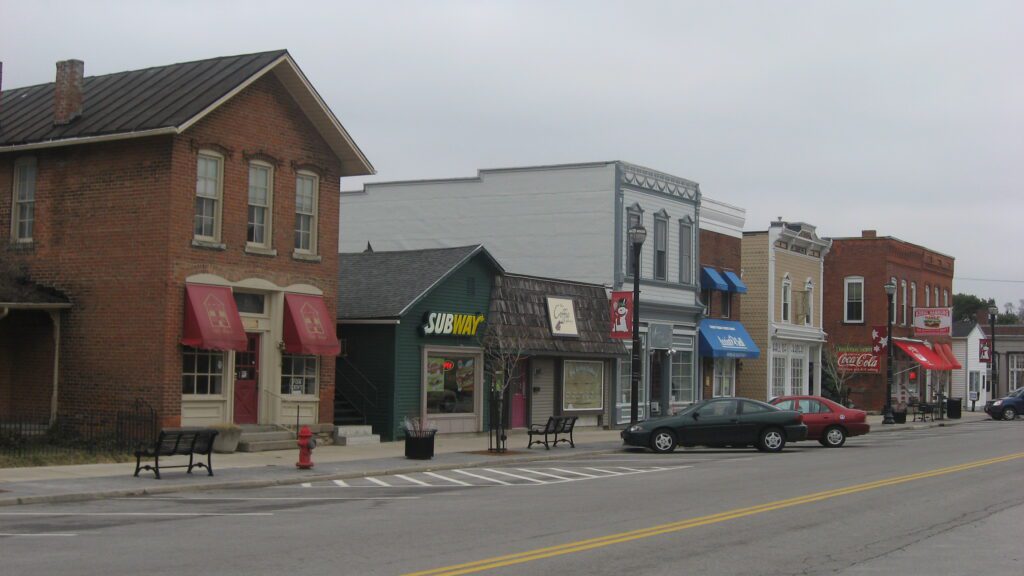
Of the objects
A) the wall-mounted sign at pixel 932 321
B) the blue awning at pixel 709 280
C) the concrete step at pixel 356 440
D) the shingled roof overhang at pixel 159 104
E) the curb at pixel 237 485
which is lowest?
the curb at pixel 237 485

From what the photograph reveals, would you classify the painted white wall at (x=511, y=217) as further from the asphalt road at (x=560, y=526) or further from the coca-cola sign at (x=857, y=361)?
the coca-cola sign at (x=857, y=361)

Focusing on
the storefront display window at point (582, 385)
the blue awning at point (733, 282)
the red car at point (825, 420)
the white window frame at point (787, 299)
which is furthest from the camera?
the white window frame at point (787, 299)

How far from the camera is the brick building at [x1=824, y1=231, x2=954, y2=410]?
195ft

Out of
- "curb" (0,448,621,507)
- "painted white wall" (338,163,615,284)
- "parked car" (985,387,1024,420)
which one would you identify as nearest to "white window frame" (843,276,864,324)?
"parked car" (985,387,1024,420)

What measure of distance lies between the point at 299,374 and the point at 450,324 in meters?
4.73

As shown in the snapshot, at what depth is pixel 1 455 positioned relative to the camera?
22.4m

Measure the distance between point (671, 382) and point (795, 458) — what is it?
49.3ft

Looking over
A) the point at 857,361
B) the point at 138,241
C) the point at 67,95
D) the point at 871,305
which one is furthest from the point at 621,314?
the point at 871,305

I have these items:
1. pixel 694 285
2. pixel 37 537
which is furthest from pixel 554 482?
pixel 694 285

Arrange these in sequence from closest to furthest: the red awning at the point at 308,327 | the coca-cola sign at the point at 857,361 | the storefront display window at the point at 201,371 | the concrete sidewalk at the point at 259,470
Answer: the concrete sidewalk at the point at 259,470, the storefront display window at the point at 201,371, the red awning at the point at 308,327, the coca-cola sign at the point at 857,361

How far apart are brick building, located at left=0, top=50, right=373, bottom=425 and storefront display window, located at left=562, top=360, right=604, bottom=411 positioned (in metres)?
9.63

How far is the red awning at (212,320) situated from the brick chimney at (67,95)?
526cm

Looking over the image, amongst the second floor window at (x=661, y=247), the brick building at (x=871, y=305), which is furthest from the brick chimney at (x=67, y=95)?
the brick building at (x=871, y=305)

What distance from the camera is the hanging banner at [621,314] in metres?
35.1
